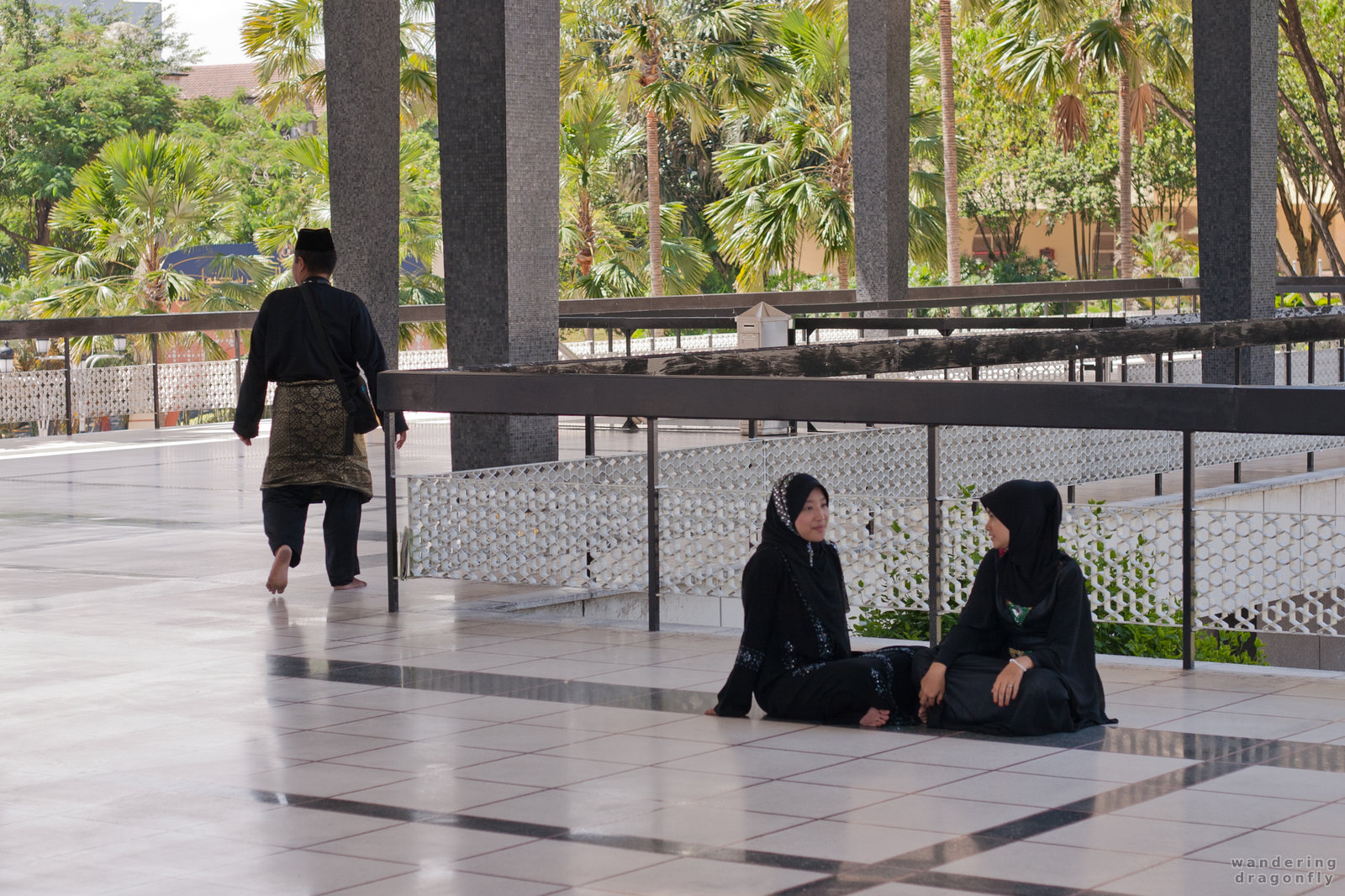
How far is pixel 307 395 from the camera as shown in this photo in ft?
27.6

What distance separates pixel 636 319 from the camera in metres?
15.1

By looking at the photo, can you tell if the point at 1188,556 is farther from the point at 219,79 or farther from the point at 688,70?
→ the point at 219,79

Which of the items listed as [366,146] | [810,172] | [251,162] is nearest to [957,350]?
[366,146]

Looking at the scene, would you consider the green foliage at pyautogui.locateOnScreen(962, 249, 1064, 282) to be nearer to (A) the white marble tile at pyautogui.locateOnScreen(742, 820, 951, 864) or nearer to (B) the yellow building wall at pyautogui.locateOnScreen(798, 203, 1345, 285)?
(B) the yellow building wall at pyautogui.locateOnScreen(798, 203, 1345, 285)

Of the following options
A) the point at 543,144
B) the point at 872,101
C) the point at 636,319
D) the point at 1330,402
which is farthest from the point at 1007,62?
the point at 1330,402

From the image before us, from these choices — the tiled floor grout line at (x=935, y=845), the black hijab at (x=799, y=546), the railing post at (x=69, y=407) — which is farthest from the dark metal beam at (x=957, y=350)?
the railing post at (x=69, y=407)

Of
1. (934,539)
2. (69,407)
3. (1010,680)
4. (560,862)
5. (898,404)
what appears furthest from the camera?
(69,407)

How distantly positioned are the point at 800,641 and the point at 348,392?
10.9 ft

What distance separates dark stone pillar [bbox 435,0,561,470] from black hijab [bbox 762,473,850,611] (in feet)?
12.4

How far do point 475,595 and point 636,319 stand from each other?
22.2 ft

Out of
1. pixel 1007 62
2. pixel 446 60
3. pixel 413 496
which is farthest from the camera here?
pixel 1007 62

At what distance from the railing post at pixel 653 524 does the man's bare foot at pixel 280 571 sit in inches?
73.9

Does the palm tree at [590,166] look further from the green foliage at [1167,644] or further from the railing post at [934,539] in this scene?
the railing post at [934,539]

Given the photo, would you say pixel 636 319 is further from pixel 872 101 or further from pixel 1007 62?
pixel 1007 62
